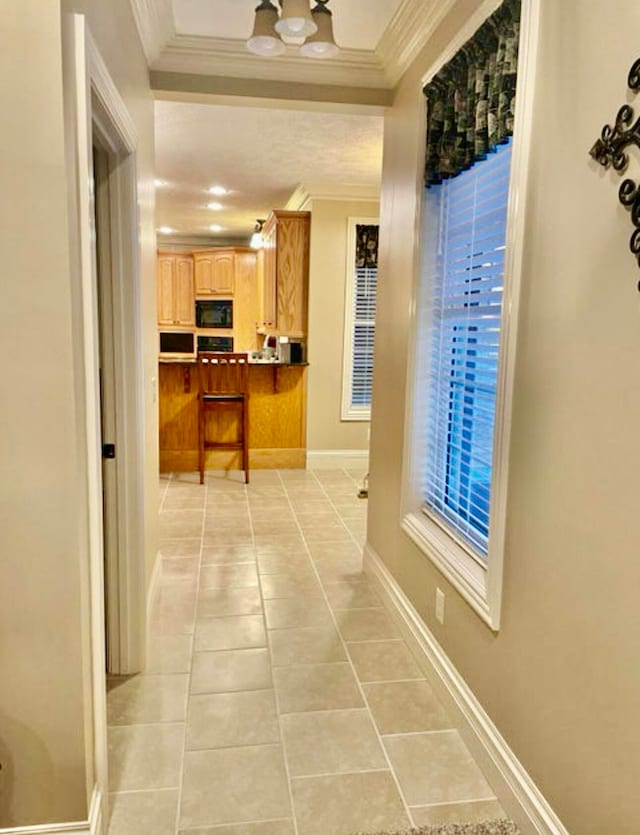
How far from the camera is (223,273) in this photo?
8.11m

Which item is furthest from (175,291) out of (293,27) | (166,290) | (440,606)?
(440,606)

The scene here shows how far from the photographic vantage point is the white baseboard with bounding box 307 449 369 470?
5926 mm

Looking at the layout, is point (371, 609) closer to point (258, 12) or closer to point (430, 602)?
point (430, 602)

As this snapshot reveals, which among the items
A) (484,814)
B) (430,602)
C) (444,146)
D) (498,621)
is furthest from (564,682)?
(444,146)

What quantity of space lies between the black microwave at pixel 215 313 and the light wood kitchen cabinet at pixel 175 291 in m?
0.15

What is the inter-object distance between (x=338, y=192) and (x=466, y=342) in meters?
3.70

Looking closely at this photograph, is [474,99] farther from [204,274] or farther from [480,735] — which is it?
[204,274]

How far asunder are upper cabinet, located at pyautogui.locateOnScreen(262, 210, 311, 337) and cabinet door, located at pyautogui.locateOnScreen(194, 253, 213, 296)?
2.49 metres

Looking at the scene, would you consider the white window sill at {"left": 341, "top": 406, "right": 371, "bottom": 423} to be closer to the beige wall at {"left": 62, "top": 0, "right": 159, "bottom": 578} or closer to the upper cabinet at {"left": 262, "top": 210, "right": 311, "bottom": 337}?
the upper cabinet at {"left": 262, "top": 210, "right": 311, "bottom": 337}

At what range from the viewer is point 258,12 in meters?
2.16

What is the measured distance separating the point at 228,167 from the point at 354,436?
271cm

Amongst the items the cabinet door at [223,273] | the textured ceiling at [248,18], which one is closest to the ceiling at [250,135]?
the textured ceiling at [248,18]

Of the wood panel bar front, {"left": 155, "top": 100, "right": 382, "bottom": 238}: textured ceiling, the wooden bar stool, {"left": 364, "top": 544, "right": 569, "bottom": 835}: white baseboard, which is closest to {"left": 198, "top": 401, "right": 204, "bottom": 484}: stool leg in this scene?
the wooden bar stool

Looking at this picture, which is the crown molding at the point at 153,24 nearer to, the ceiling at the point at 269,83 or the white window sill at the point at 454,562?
the ceiling at the point at 269,83
